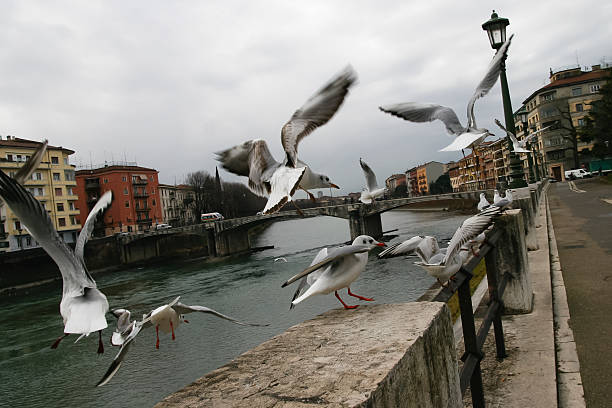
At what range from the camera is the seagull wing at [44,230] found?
186cm

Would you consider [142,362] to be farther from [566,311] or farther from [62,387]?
[566,311]

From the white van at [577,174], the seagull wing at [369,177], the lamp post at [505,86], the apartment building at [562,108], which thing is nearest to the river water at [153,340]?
the lamp post at [505,86]

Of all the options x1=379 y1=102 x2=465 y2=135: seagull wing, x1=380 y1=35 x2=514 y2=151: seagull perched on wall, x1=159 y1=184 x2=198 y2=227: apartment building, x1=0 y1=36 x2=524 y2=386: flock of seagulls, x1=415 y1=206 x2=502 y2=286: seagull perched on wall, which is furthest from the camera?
x1=159 y1=184 x2=198 y2=227: apartment building

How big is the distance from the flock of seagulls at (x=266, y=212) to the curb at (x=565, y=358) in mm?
817

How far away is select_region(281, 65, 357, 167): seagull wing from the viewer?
7.12ft

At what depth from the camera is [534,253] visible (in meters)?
6.32

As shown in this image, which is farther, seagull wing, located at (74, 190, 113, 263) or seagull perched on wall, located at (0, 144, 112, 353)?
seagull wing, located at (74, 190, 113, 263)

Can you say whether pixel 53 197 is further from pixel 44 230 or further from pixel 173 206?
pixel 44 230

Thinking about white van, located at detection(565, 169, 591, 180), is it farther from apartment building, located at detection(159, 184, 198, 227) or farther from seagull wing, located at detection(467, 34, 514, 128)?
apartment building, located at detection(159, 184, 198, 227)

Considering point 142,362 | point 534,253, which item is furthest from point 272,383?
point 142,362

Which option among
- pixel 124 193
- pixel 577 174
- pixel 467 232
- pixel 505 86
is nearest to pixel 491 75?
pixel 467 232

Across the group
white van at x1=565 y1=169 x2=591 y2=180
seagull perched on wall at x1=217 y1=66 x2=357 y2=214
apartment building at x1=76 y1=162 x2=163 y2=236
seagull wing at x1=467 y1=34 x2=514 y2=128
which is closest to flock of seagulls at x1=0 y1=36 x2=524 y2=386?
Result: seagull perched on wall at x1=217 y1=66 x2=357 y2=214

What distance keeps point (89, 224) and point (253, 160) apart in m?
1.07

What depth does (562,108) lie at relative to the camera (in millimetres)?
51125
